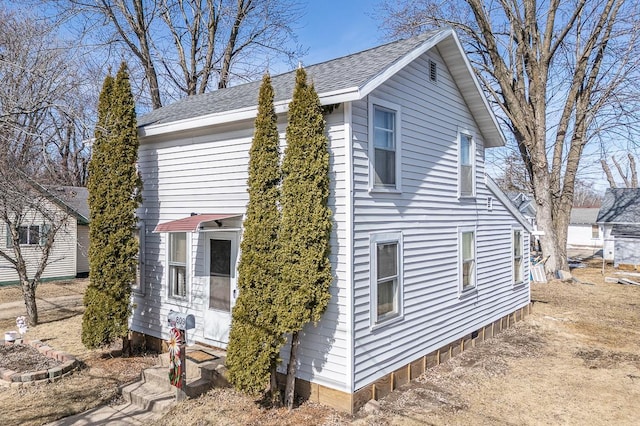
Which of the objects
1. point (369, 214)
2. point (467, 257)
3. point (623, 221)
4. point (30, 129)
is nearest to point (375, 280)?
point (369, 214)

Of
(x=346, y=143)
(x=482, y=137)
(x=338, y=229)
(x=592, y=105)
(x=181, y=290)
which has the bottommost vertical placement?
(x=181, y=290)

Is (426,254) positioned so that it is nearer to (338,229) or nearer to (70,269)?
(338,229)

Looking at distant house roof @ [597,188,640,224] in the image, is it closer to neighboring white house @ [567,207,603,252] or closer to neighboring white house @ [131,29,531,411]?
neighboring white house @ [567,207,603,252]

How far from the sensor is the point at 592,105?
807 inches

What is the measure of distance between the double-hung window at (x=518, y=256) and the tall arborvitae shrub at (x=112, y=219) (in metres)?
9.71

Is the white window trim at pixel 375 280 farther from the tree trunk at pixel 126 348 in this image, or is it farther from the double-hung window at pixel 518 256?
the double-hung window at pixel 518 256

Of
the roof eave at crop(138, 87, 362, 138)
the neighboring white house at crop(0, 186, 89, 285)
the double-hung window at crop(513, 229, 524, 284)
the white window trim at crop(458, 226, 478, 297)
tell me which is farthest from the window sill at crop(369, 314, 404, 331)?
the neighboring white house at crop(0, 186, 89, 285)

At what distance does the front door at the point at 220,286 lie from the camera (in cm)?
749

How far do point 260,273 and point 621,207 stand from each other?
30.8m

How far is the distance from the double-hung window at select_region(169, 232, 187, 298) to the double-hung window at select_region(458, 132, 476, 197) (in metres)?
5.91

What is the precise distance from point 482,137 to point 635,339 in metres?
6.04

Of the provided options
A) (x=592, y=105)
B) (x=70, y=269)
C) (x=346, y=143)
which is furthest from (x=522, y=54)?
(x=70, y=269)

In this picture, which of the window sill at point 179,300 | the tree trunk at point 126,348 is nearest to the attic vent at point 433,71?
the window sill at point 179,300

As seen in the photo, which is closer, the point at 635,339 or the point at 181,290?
the point at 181,290
